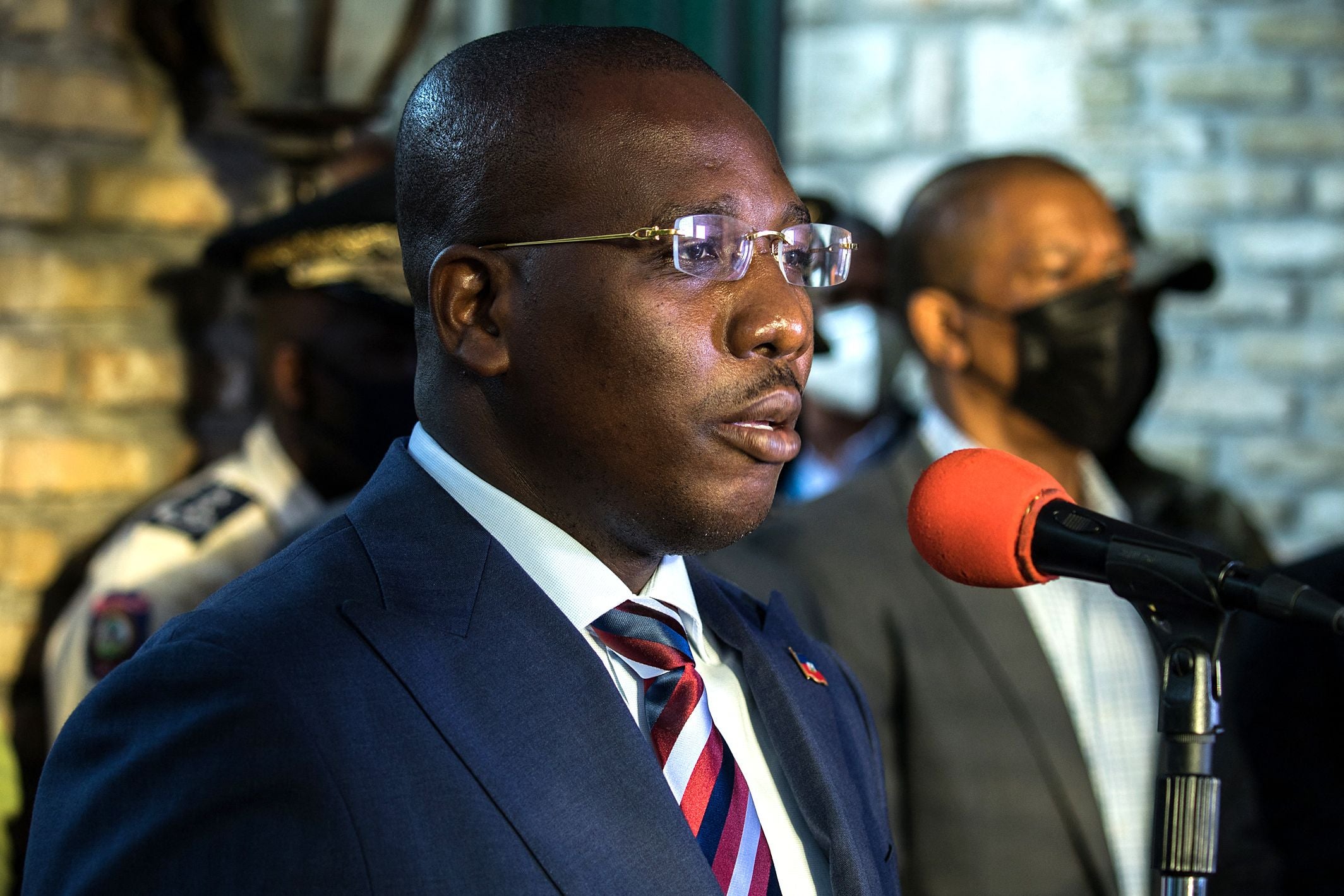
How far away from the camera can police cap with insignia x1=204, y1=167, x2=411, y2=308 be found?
9.84 ft

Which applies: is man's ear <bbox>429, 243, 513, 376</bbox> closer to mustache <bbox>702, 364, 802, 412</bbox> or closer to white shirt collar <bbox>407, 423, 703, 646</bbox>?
white shirt collar <bbox>407, 423, 703, 646</bbox>

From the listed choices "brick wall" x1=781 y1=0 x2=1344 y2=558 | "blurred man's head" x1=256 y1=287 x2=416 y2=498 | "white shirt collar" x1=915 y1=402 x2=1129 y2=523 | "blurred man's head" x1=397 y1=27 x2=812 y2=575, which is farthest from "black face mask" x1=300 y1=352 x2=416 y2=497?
"brick wall" x1=781 y1=0 x2=1344 y2=558

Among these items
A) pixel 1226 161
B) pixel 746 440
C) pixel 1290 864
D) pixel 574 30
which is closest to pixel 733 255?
pixel 746 440

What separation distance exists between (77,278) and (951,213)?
1755mm

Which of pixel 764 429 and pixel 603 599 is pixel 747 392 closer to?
pixel 764 429

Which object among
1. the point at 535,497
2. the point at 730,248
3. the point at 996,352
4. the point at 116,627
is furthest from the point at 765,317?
the point at 996,352

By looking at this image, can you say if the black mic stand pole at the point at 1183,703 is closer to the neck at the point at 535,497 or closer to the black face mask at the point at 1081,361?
the neck at the point at 535,497

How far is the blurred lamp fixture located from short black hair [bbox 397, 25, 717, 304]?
148cm

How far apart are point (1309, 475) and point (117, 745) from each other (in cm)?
494

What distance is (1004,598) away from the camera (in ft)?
9.36

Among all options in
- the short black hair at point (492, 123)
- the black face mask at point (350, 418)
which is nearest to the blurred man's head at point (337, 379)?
the black face mask at point (350, 418)

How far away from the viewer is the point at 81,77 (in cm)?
280

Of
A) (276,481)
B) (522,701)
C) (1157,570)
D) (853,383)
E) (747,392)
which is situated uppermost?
(747,392)

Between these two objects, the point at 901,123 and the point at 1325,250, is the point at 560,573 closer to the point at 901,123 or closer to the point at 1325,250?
the point at 901,123
